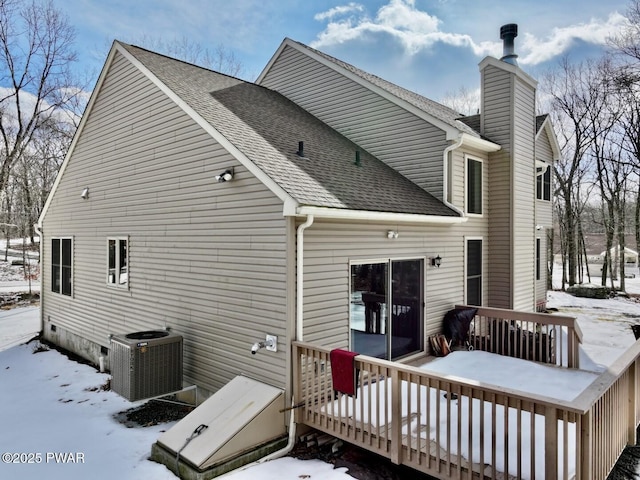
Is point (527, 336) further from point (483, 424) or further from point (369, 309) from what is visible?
point (483, 424)

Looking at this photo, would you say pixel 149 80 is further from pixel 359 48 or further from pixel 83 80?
pixel 83 80

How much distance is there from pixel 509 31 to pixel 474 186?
15.4ft

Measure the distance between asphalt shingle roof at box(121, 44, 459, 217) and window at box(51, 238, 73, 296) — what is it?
16.9ft

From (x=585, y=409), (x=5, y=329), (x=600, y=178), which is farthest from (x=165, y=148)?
(x=600, y=178)

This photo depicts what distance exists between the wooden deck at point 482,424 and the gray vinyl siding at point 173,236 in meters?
0.81

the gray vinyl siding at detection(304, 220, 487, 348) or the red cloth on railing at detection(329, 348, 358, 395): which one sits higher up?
the gray vinyl siding at detection(304, 220, 487, 348)

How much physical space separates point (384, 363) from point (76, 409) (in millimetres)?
5132

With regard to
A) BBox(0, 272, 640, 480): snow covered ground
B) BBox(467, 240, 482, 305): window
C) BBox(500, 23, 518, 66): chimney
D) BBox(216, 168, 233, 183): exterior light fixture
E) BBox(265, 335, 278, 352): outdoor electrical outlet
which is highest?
BBox(500, 23, 518, 66): chimney

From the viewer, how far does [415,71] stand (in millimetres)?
20719

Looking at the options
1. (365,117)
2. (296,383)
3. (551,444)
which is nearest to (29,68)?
(365,117)

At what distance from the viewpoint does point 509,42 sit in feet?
33.3

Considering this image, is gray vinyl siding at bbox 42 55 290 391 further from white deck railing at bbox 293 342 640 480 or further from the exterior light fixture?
white deck railing at bbox 293 342 640 480

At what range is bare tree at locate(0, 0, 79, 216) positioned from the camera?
16938 millimetres

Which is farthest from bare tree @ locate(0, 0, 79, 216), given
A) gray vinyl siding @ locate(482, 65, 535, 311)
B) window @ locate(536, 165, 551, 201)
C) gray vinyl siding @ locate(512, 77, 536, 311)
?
window @ locate(536, 165, 551, 201)
